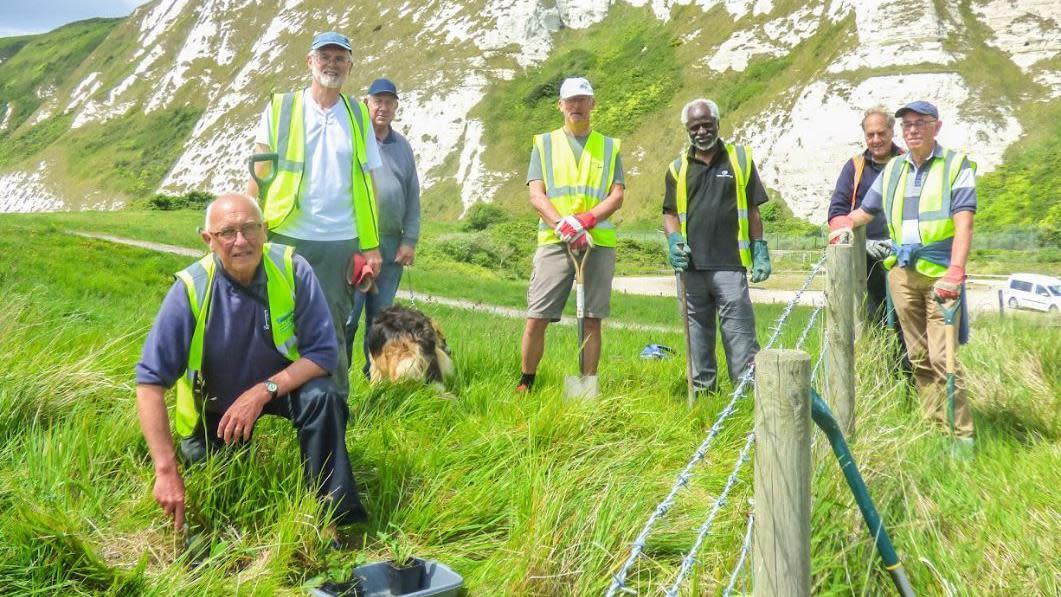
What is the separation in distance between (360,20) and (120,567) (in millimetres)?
76814

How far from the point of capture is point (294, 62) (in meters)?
73.1

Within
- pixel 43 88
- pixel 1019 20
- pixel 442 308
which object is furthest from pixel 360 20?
pixel 43 88

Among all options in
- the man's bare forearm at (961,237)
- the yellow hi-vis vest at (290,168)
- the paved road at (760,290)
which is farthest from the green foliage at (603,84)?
the yellow hi-vis vest at (290,168)

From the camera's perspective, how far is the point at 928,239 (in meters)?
5.17

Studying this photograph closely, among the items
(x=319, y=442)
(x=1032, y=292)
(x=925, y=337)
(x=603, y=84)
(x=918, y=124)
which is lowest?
(x=1032, y=292)

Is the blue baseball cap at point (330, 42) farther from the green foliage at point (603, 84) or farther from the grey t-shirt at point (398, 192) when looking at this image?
the green foliage at point (603, 84)

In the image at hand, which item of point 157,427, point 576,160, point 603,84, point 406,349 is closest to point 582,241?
point 576,160

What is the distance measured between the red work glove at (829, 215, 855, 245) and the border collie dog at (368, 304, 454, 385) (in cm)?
252

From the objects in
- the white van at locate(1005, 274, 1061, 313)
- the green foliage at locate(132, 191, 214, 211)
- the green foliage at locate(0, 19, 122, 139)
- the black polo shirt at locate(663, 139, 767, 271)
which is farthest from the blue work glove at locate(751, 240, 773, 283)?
the green foliage at locate(0, 19, 122, 139)

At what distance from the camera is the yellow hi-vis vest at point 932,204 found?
508 cm

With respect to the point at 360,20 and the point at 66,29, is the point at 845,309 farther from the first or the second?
the point at 66,29

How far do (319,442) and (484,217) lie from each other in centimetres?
4286

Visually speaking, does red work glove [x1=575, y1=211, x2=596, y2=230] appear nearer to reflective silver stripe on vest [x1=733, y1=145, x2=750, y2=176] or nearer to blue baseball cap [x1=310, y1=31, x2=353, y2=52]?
reflective silver stripe on vest [x1=733, y1=145, x2=750, y2=176]

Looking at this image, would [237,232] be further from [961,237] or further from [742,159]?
[961,237]
